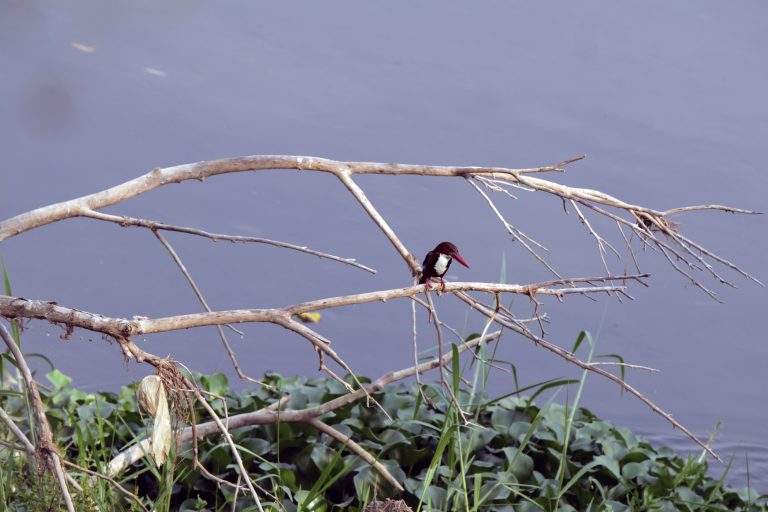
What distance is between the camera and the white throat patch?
2477 millimetres

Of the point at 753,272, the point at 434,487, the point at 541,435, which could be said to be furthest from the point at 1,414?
the point at 753,272

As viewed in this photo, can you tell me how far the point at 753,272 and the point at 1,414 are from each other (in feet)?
15.6

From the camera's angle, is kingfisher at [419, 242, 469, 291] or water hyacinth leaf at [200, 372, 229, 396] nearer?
kingfisher at [419, 242, 469, 291]

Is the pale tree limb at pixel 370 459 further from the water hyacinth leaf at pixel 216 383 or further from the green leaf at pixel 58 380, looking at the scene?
the green leaf at pixel 58 380

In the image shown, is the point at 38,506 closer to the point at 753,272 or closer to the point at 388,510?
the point at 388,510

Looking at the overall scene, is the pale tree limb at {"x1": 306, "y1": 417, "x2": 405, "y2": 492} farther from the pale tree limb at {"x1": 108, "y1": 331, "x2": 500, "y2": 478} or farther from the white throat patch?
the white throat patch

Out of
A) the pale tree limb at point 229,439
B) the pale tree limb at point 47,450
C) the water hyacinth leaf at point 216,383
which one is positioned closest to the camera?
the pale tree limb at point 47,450

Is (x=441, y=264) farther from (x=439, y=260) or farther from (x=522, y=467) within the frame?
(x=522, y=467)

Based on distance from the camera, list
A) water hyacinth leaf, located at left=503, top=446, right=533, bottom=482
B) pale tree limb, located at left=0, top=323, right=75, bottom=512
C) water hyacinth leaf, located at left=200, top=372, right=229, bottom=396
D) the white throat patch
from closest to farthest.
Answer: pale tree limb, located at left=0, top=323, right=75, bottom=512 < the white throat patch < water hyacinth leaf, located at left=503, top=446, right=533, bottom=482 < water hyacinth leaf, located at left=200, top=372, right=229, bottom=396

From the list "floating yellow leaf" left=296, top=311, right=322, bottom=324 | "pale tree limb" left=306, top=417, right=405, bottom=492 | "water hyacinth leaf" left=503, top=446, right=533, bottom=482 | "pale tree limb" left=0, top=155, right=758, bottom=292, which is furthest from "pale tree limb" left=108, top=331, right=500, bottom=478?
"floating yellow leaf" left=296, top=311, right=322, bottom=324

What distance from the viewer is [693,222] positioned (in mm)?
6246

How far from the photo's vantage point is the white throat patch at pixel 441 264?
2477mm

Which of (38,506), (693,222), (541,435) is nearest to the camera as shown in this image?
(38,506)

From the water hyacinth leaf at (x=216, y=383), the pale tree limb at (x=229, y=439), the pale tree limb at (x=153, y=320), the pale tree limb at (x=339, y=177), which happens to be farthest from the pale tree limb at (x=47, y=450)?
the water hyacinth leaf at (x=216, y=383)
